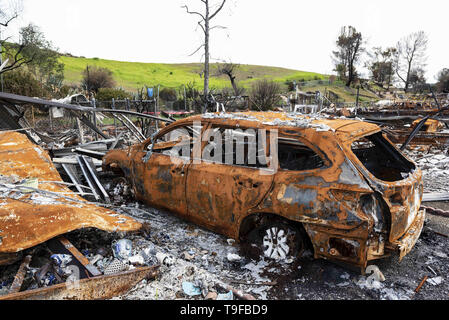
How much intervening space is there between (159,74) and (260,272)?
69.4 meters

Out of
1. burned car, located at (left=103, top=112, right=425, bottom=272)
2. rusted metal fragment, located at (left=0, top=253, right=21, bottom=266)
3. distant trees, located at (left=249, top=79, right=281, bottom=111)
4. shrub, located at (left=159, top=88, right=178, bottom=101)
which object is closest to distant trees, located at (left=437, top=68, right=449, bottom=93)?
distant trees, located at (left=249, top=79, right=281, bottom=111)

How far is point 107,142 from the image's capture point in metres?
7.44

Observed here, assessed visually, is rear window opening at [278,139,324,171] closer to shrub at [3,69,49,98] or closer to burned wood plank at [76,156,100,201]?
burned wood plank at [76,156,100,201]

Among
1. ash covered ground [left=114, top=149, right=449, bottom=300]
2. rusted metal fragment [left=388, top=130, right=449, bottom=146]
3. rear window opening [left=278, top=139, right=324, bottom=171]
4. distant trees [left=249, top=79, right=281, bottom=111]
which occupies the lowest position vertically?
ash covered ground [left=114, top=149, right=449, bottom=300]

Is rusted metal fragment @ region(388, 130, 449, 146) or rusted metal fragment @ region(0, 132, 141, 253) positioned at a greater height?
rusted metal fragment @ region(388, 130, 449, 146)

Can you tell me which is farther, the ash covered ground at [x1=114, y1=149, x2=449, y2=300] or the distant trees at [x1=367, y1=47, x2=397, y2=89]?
the distant trees at [x1=367, y1=47, x2=397, y2=89]

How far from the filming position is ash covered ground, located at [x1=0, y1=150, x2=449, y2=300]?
277cm

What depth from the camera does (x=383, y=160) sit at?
148 inches

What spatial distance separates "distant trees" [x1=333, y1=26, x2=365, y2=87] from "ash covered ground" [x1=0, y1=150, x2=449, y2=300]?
51.9 meters

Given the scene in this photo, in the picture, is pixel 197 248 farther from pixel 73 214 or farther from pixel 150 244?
pixel 73 214

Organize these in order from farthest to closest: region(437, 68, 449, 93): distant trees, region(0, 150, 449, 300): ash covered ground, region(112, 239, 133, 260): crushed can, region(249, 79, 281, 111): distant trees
→ region(437, 68, 449, 93): distant trees
region(249, 79, 281, 111): distant trees
region(112, 239, 133, 260): crushed can
region(0, 150, 449, 300): ash covered ground

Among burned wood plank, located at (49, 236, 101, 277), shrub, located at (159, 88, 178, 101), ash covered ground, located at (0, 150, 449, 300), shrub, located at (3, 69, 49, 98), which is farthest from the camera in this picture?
shrub, located at (159, 88, 178, 101)

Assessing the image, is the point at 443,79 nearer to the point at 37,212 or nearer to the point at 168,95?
the point at 168,95

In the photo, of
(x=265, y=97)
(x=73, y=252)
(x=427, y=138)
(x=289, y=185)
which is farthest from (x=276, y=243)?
(x=265, y=97)
